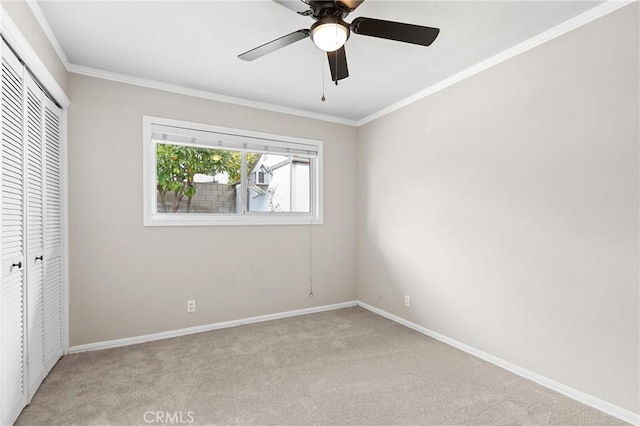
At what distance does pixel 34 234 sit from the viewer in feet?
7.06

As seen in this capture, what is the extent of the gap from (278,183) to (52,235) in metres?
2.22

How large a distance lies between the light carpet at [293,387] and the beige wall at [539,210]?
33 cm

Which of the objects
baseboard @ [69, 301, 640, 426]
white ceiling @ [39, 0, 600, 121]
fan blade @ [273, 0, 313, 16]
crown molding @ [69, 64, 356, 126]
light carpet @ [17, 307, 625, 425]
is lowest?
light carpet @ [17, 307, 625, 425]

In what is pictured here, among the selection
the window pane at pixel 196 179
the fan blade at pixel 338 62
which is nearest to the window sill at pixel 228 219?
the window pane at pixel 196 179

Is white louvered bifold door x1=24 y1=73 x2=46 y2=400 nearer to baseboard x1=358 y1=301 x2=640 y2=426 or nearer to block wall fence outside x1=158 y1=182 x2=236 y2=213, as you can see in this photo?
block wall fence outside x1=158 y1=182 x2=236 y2=213

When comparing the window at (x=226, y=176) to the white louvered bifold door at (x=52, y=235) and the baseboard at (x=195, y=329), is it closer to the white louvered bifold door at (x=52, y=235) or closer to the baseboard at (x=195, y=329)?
the white louvered bifold door at (x=52, y=235)

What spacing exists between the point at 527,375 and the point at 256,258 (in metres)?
2.66

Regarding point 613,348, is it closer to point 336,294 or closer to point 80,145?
point 336,294

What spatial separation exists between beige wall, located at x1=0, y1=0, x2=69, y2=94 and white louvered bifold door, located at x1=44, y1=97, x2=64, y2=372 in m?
0.24

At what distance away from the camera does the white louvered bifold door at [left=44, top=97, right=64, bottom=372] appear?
237cm

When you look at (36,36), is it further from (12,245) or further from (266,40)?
(266,40)

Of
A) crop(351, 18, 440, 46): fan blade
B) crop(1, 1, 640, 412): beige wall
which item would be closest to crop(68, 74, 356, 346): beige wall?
crop(1, 1, 640, 412): beige wall

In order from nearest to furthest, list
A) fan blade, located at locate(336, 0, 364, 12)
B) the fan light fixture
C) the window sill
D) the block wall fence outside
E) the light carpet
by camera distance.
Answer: fan blade, located at locate(336, 0, 364, 12) < the fan light fixture < the light carpet < the window sill < the block wall fence outside

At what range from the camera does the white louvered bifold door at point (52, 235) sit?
2.37 meters
